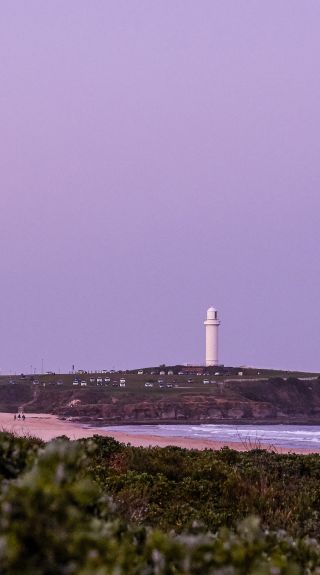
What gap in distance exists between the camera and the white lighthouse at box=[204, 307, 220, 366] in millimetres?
99188

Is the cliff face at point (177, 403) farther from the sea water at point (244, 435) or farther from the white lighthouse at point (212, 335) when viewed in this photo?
the white lighthouse at point (212, 335)

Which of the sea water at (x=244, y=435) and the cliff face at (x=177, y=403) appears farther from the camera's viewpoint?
the cliff face at (x=177, y=403)

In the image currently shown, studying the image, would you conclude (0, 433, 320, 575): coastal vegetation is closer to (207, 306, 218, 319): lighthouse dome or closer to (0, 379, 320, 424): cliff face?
(0, 379, 320, 424): cliff face

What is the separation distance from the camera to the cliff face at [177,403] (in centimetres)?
6450

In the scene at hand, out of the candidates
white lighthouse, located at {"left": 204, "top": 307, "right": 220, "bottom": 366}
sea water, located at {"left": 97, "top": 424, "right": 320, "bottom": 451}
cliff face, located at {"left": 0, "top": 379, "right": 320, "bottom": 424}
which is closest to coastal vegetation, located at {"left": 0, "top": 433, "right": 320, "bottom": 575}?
sea water, located at {"left": 97, "top": 424, "right": 320, "bottom": 451}

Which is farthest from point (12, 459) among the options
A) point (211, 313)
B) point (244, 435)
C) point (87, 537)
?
point (211, 313)

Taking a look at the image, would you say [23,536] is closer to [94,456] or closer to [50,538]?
[50,538]

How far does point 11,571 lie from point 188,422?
60.8 metres

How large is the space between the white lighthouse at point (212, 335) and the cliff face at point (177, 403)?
1627cm

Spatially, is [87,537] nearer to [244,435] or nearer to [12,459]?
[12,459]

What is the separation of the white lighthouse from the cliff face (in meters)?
16.3

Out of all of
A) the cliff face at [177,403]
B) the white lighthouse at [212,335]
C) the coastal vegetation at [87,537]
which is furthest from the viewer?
the white lighthouse at [212,335]

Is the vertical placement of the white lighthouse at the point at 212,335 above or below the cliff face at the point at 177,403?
above

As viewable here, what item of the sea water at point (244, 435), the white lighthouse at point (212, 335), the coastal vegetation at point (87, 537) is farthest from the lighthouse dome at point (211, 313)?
the coastal vegetation at point (87, 537)
